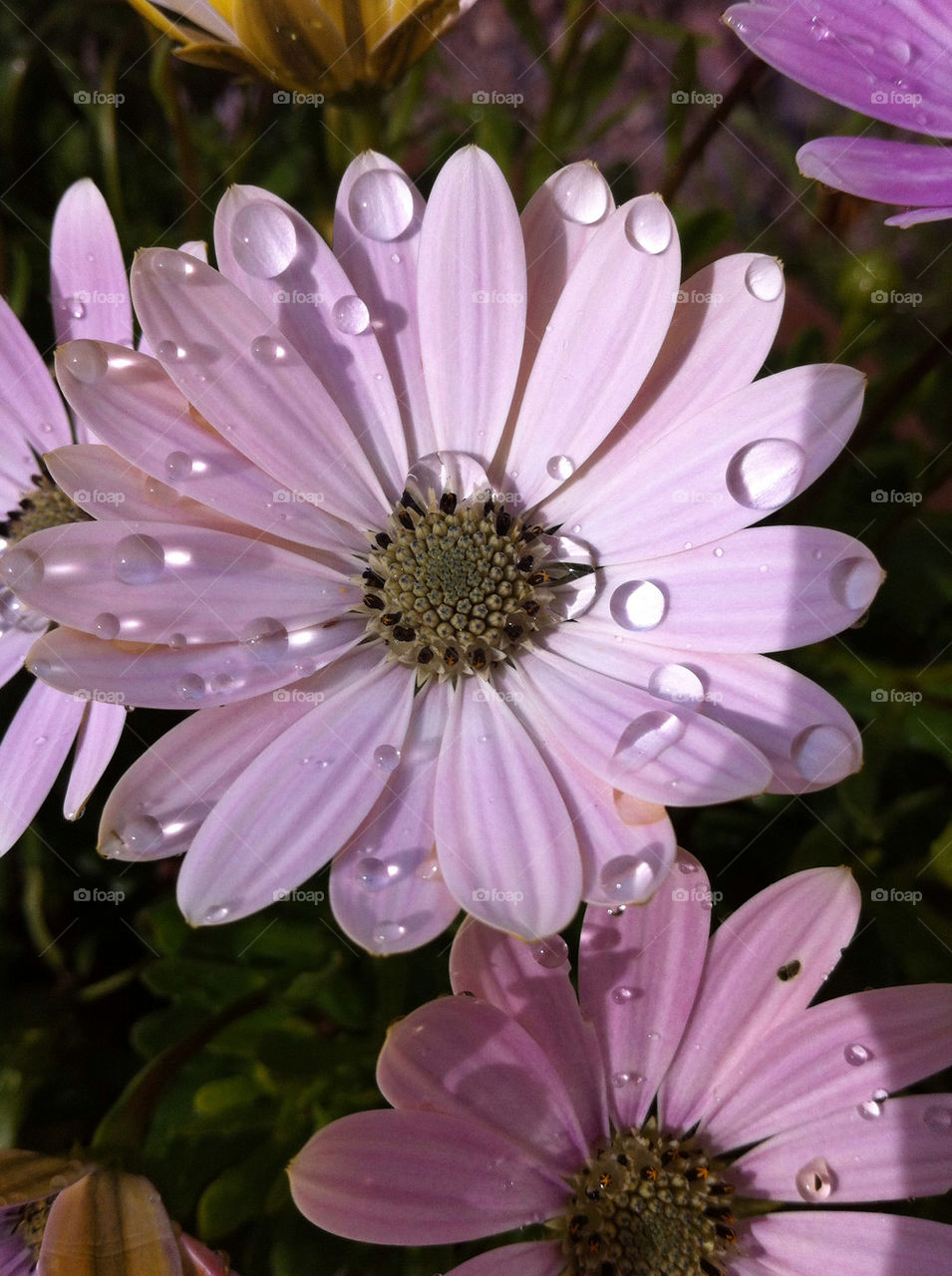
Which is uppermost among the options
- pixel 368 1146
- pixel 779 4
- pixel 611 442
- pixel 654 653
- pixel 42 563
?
pixel 779 4

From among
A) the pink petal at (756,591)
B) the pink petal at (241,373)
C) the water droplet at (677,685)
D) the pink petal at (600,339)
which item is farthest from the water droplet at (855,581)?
the pink petal at (241,373)

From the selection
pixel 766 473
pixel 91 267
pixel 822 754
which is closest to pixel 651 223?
pixel 766 473

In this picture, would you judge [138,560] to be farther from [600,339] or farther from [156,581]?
[600,339]

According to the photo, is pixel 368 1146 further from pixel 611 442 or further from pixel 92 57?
pixel 92 57

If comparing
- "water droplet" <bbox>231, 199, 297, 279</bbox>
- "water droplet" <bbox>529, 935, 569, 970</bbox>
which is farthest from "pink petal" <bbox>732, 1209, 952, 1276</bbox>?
"water droplet" <bbox>231, 199, 297, 279</bbox>

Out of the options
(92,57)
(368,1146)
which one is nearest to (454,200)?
(368,1146)

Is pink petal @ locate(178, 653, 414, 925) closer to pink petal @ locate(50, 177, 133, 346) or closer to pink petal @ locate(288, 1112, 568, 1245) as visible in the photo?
pink petal @ locate(288, 1112, 568, 1245)

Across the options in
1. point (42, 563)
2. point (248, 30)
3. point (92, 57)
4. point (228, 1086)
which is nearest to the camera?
point (42, 563)
